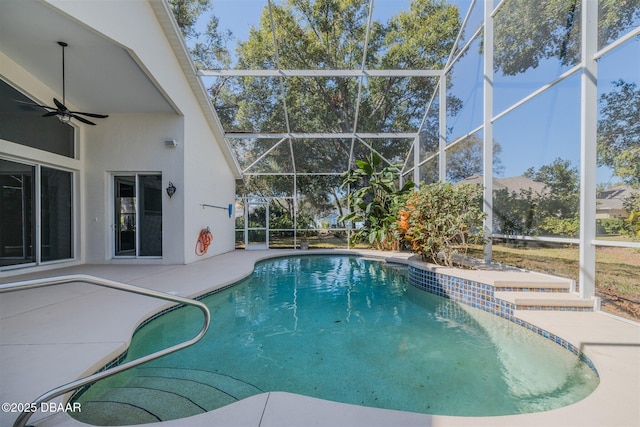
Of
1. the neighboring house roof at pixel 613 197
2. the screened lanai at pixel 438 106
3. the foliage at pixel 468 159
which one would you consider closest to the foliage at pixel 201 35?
the screened lanai at pixel 438 106

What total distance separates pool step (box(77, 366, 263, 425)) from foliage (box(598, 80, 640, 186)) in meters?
4.44

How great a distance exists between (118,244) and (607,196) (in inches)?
360

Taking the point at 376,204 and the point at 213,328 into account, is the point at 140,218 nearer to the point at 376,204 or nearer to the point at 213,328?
the point at 213,328

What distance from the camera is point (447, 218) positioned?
524 cm

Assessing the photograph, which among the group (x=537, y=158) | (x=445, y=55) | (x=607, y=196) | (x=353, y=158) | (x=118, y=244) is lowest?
(x=118, y=244)

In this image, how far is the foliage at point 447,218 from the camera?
519cm

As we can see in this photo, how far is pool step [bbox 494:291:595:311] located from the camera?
346 cm

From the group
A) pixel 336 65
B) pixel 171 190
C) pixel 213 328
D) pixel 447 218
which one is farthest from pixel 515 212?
pixel 171 190

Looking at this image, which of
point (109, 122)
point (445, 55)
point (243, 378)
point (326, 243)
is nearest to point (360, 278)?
point (243, 378)

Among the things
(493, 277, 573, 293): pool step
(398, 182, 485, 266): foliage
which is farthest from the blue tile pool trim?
(398, 182, 485, 266): foliage

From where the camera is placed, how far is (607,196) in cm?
333

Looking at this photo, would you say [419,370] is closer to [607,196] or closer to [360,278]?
[607,196]

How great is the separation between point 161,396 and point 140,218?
19.5ft

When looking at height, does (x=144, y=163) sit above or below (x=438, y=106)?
below
